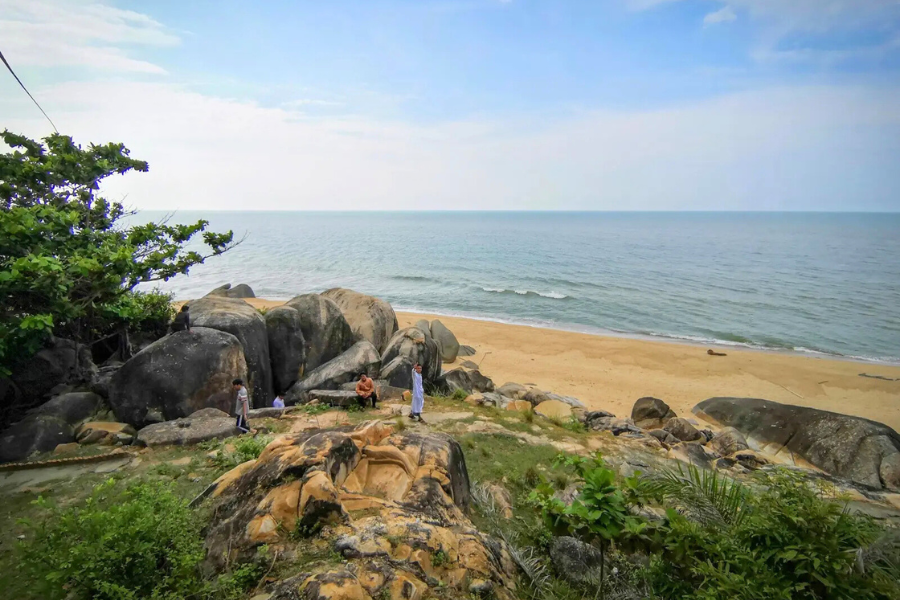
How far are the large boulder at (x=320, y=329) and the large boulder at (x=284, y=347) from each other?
0.52m

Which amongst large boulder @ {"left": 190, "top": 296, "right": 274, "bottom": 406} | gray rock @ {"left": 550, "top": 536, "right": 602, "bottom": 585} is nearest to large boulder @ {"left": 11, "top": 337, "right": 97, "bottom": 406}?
large boulder @ {"left": 190, "top": 296, "right": 274, "bottom": 406}

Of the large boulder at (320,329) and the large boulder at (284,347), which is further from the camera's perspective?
the large boulder at (320,329)

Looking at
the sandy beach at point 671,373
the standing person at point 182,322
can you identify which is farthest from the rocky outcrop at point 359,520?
the sandy beach at point 671,373

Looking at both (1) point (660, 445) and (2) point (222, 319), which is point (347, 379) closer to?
(2) point (222, 319)

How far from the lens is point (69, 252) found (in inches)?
448

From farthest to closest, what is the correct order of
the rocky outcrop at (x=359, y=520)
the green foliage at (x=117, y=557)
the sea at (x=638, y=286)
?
the sea at (x=638, y=286), the green foliage at (x=117, y=557), the rocky outcrop at (x=359, y=520)

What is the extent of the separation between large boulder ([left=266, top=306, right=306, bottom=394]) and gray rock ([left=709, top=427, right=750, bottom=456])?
48.3 ft

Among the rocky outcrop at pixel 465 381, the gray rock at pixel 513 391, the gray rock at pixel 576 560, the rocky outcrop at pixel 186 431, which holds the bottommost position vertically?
the gray rock at pixel 513 391

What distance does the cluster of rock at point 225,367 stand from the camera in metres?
12.0

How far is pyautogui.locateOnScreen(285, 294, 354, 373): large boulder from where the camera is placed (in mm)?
17375

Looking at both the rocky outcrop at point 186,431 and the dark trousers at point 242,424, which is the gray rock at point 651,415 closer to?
the dark trousers at point 242,424

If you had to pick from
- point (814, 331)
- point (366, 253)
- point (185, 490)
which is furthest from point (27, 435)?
point (366, 253)

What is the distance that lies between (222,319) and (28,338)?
5256 millimetres

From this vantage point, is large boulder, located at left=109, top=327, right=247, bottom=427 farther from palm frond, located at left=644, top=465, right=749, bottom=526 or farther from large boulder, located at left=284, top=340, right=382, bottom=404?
palm frond, located at left=644, top=465, right=749, bottom=526
